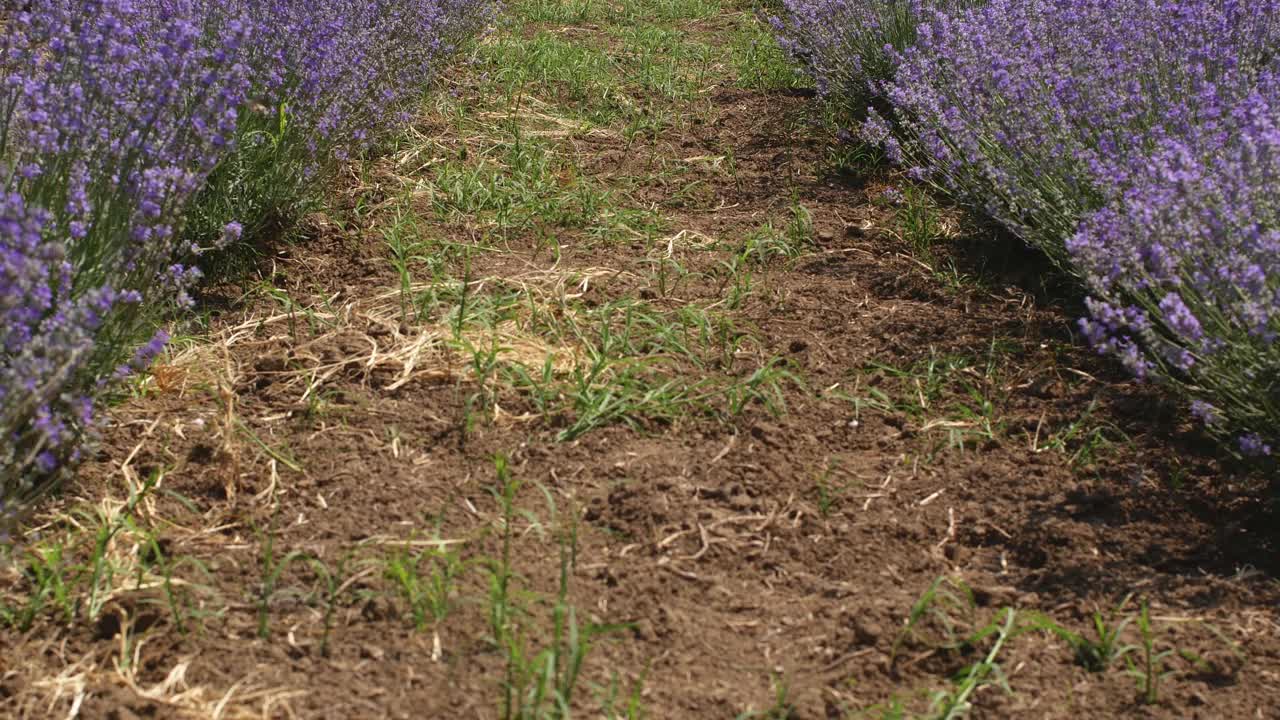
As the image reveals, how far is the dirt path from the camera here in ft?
6.37

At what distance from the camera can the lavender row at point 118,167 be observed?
1.98m

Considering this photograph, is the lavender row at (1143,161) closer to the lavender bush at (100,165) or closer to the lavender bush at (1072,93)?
the lavender bush at (1072,93)

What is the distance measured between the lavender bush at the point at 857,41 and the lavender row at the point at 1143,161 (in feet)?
1.05

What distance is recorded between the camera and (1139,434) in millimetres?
2715

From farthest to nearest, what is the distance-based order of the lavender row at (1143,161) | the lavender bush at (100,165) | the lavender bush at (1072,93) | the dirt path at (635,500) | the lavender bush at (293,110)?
the lavender bush at (293,110)
the lavender bush at (1072,93)
the lavender row at (1143,161)
the lavender bush at (100,165)
the dirt path at (635,500)

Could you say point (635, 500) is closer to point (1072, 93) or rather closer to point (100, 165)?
point (100, 165)

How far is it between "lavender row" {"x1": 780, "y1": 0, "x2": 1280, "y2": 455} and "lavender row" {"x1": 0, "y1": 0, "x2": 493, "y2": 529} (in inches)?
71.3

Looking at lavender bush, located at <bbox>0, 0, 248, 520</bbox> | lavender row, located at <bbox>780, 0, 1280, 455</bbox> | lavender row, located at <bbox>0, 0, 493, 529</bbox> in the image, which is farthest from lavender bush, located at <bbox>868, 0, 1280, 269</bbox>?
lavender bush, located at <bbox>0, 0, 248, 520</bbox>

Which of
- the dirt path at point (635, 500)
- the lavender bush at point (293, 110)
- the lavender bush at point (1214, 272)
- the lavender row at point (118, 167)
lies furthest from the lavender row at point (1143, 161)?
the lavender row at point (118, 167)

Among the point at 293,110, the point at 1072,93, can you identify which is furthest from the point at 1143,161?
the point at 293,110

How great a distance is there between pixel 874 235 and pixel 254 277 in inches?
76.3

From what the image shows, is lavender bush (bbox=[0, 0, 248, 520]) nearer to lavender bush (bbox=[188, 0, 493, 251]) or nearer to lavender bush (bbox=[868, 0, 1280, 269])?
lavender bush (bbox=[188, 0, 493, 251])

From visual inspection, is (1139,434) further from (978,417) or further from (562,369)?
(562,369)

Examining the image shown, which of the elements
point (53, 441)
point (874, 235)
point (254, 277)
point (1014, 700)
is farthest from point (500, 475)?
point (874, 235)
